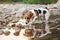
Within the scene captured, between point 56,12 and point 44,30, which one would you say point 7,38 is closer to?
point 44,30

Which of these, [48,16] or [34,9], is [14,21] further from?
[48,16]

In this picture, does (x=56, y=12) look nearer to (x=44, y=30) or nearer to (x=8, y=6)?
(x=44, y=30)

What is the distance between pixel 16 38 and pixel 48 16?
0.44 m

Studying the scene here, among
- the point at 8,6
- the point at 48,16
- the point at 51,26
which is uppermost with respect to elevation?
the point at 8,6

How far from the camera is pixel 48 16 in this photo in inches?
66.1

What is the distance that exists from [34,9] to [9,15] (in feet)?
0.97

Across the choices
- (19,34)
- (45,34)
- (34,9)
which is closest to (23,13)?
(34,9)

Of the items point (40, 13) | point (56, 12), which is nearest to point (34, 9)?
point (40, 13)

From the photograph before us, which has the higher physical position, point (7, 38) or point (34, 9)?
point (34, 9)

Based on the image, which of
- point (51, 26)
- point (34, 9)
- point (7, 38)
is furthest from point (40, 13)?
point (7, 38)

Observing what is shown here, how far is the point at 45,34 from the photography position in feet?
5.59

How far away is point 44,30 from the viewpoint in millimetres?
1707

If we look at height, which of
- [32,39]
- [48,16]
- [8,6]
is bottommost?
[32,39]

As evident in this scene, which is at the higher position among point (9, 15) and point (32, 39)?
point (9, 15)
